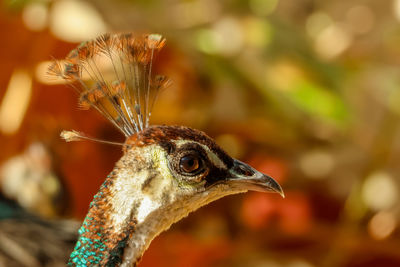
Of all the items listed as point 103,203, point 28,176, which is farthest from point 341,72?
point 103,203

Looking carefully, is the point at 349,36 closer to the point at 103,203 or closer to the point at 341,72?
the point at 341,72

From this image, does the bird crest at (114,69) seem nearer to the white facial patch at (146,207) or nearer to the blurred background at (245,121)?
the white facial patch at (146,207)

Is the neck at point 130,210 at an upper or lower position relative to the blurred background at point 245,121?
lower

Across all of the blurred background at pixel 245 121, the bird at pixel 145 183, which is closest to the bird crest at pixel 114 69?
the bird at pixel 145 183

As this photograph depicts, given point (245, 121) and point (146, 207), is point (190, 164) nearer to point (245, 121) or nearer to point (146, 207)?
point (146, 207)

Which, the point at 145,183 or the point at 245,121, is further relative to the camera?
the point at 245,121

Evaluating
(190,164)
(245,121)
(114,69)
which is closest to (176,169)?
(190,164)

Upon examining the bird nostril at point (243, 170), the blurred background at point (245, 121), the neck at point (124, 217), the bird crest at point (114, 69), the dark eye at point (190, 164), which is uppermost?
the blurred background at point (245, 121)
